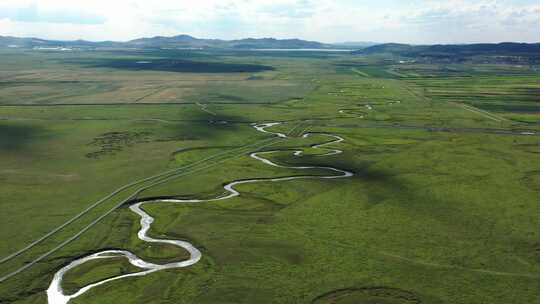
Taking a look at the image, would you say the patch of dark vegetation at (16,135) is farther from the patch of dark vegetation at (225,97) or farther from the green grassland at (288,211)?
the patch of dark vegetation at (225,97)

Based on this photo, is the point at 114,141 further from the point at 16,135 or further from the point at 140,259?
the point at 140,259

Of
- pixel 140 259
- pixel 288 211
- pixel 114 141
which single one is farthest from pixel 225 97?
pixel 140 259

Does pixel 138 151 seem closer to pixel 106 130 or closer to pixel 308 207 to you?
pixel 106 130

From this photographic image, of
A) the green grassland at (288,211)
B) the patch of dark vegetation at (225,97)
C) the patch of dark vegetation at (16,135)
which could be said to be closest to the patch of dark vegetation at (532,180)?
the green grassland at (288,211)

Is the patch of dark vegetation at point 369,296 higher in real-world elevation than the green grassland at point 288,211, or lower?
lower

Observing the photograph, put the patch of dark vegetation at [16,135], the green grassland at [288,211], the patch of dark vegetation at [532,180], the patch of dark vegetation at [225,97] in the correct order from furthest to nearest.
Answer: the patch of dark vegetation at [225,97]
the patch of dark vegetation at [16,135]
the patch of dark vegetation at [532,180]
the green grassland at [288,211]

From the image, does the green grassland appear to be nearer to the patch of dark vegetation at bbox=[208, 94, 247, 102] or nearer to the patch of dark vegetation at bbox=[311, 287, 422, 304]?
the patch of dark vegetation at bbox=[311, 287, 422, 304]

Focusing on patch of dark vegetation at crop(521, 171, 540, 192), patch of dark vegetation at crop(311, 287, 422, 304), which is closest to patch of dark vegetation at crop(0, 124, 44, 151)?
patch of dark vegetation at crop(311, 287, 422, 304)
